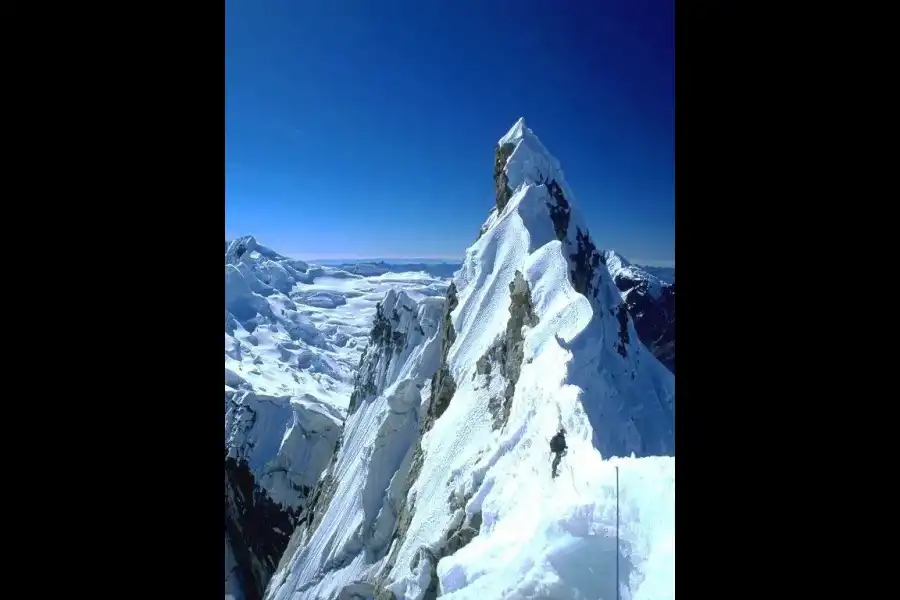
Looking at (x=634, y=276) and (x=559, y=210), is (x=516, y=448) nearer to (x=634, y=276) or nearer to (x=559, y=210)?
(x=559, y=210)

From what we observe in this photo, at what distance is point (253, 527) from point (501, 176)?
3078 centimetres

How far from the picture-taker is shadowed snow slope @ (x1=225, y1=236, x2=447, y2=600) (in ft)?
121

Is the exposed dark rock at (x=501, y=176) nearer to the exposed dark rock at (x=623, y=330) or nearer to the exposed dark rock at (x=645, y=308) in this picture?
the exposed dark rock at (x=623, y=330)

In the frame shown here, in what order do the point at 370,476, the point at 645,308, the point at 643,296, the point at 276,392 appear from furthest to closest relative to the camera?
the point at 276,392, the point at 643,296, the point at 645,308, the point at 370,476

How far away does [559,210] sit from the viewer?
18.1 m

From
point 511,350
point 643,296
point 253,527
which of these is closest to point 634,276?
point 643,296

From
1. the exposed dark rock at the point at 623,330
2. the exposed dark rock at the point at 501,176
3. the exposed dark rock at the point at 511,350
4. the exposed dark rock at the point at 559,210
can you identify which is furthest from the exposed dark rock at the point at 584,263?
the exposed dark rock at the point at 501,176

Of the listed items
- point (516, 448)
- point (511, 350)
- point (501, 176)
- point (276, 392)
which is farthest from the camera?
point (276, 392)

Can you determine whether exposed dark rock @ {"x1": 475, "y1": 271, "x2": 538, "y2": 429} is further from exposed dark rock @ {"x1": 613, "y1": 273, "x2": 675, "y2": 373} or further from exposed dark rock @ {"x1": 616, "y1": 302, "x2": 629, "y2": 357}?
exposed dark rock @ {"x1": 613, "y1": 273, "x2": 675, "y2": 373}

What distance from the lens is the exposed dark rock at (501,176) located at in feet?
65.9

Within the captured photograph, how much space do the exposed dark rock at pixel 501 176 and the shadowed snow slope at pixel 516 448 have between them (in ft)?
0.33
